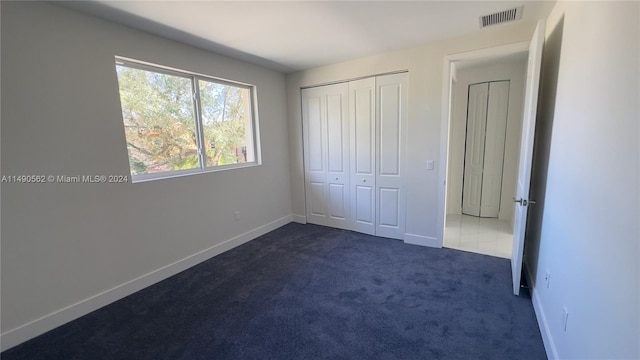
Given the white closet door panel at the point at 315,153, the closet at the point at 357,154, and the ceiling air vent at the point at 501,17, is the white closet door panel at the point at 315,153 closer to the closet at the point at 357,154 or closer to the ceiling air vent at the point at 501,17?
the closet at the point at 357,154

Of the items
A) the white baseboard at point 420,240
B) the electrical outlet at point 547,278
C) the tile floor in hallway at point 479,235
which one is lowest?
the tile floor in hallway at point 479,235

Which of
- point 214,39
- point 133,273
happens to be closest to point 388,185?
point 214,39

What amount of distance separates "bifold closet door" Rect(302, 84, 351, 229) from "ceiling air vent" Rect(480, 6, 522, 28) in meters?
1.75

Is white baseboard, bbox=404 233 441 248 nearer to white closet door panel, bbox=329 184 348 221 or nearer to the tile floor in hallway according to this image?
the tile floor in hallway

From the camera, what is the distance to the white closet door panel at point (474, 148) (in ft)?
14.2

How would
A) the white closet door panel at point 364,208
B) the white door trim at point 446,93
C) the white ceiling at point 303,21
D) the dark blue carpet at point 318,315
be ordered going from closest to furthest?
the dark blue carpet at point 318,315
the white ceiling at point 303,21
the white door trim at point 446,93
the white closet door panel at point 364,208

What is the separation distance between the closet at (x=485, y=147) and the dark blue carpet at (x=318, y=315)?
186 centimetres

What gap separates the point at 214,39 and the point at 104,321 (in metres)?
2.73

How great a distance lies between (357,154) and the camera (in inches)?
151

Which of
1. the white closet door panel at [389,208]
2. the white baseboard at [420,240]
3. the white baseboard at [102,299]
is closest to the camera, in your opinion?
the white baseboard at [102,299]

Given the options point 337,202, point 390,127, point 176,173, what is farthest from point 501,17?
point 176,173

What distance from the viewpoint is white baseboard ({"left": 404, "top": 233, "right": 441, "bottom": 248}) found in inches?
133

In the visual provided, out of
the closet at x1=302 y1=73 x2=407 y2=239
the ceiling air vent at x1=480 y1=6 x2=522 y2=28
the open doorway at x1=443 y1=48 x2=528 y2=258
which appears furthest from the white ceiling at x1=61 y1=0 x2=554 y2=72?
the open doorway at x1=443 y1=48 x2=528 y2=258

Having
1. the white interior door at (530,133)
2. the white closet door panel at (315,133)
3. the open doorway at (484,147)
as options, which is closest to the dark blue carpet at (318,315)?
the white interior door at (530,133)
